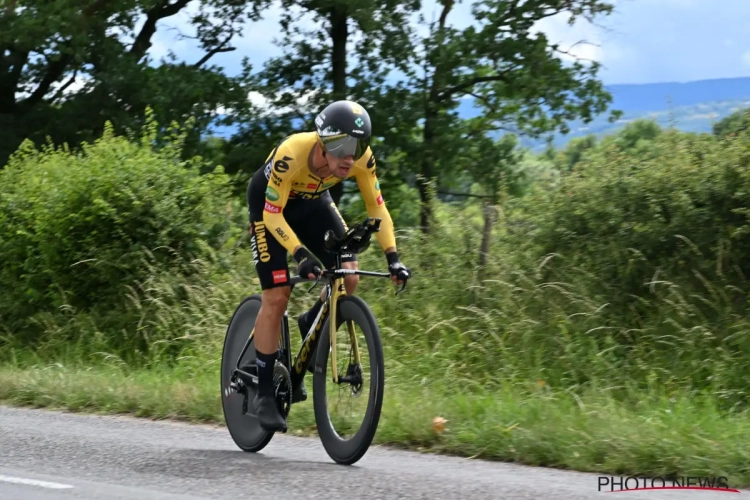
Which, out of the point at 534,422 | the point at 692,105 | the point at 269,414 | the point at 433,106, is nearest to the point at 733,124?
the point at 692,105

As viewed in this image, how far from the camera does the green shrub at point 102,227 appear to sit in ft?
40.2

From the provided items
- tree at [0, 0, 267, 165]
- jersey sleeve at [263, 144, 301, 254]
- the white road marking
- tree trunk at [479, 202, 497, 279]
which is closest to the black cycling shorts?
jersey sleeve at [263, 144, 301, 254]

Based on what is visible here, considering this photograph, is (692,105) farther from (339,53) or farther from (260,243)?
(339,53)

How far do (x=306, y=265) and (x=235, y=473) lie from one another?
1235 mm

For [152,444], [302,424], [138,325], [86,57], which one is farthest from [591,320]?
[86,57]

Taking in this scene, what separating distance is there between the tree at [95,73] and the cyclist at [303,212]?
1586cm

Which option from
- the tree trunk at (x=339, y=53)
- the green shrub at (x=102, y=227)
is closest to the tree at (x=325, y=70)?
the tree trunk at (x=339, y=53)

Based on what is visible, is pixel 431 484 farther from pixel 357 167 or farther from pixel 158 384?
pixel 158 384

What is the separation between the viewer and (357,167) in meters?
6.11

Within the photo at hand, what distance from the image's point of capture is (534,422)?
6.54m

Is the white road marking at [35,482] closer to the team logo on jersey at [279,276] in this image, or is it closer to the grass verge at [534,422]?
the team logo on jersey at [279,276]

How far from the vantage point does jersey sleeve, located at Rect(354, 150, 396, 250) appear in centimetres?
614

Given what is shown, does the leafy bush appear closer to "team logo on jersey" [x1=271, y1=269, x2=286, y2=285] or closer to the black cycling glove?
the black cycling glove

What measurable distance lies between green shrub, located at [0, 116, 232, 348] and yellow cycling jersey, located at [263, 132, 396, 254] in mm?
6026
